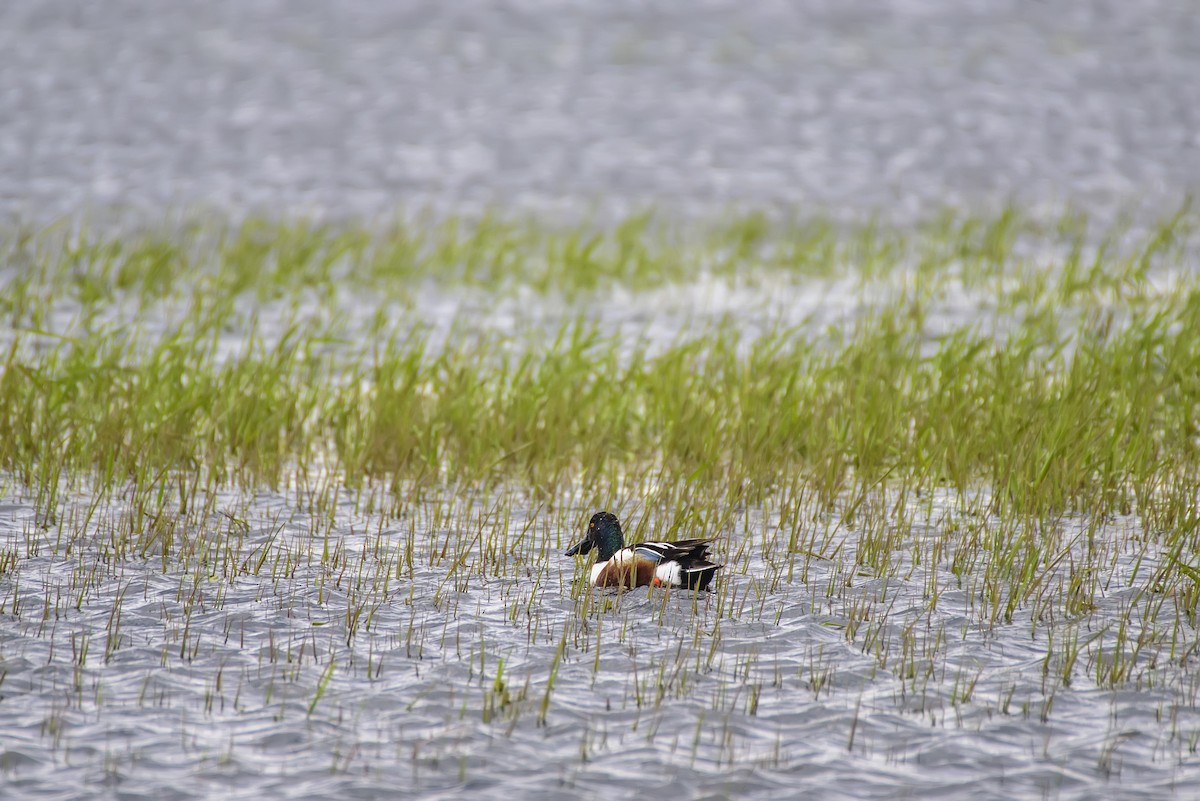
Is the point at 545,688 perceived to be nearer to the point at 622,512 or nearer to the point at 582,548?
the point at 582,548

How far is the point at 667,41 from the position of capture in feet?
79.7

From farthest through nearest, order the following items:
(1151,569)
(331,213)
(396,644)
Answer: (331,213) < (1151,569) < (396,644)

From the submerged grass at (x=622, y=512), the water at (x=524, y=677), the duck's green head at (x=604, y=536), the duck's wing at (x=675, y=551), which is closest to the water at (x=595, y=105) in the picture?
the water at (x=524, y=677)

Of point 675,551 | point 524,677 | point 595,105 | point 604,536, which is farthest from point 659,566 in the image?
point 595,105

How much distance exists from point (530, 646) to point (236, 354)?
17.1ft

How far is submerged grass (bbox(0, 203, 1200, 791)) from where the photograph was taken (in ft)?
13.6

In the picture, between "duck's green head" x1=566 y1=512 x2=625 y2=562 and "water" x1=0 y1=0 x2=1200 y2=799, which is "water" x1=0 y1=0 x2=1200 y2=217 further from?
"duck's green head" x1=566 y1=512 x2=625 y2=562

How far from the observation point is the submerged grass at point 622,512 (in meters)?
4.14

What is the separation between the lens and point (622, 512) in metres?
6.14

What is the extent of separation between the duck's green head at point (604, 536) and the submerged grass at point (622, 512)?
188mm

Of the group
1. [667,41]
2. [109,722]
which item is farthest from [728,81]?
[109,722]

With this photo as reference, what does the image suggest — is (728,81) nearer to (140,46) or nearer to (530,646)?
(140,46)

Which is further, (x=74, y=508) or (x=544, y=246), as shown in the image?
(x=544, y=246)

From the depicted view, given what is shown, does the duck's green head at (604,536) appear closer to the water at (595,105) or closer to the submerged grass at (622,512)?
the submerged grass at (622,512)
